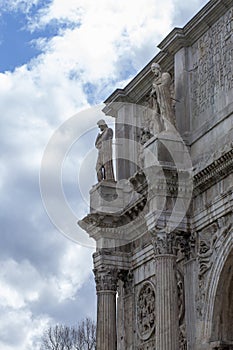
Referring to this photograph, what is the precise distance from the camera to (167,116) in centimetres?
1991

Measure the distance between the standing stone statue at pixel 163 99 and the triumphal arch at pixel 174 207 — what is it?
2 cm

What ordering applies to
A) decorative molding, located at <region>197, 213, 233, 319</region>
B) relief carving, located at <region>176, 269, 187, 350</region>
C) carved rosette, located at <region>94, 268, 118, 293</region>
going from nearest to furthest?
1. decorative molding, located at <region>197, 213, 233, 319</region>
2. relief carving, located at <region>176, 269, 187, 350</region>
3. carved rosette, located at <region>94, 268, 118, 293</region>

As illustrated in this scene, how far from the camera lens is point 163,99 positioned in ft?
65.5

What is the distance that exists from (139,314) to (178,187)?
4205mm

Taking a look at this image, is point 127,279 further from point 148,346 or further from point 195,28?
point 195,28

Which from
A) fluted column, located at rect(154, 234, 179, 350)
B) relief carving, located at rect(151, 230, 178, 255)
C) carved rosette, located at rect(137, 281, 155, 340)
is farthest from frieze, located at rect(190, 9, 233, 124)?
carved rosette, located at rect(137, 281, 155, 340)

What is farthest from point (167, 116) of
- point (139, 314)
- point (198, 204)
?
point (139, 314)

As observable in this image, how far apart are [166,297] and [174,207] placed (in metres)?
2.08

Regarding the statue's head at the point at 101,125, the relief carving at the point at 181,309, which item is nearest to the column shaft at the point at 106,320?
the relief carving at the point at 181,309

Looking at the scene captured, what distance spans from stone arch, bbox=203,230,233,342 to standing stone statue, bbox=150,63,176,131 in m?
3.43

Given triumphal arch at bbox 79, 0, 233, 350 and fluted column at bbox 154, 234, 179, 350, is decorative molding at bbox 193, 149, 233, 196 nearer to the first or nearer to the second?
triumphal arch at bbox 79, 0, 233, 350

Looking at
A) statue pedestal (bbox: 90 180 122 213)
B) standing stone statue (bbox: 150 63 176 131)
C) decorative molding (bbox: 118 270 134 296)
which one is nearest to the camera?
standing stone statue (bbox: 150 63 176 131)

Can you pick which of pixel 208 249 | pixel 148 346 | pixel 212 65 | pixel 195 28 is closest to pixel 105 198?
pixel 148 346

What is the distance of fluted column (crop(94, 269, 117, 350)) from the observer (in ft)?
69.7
